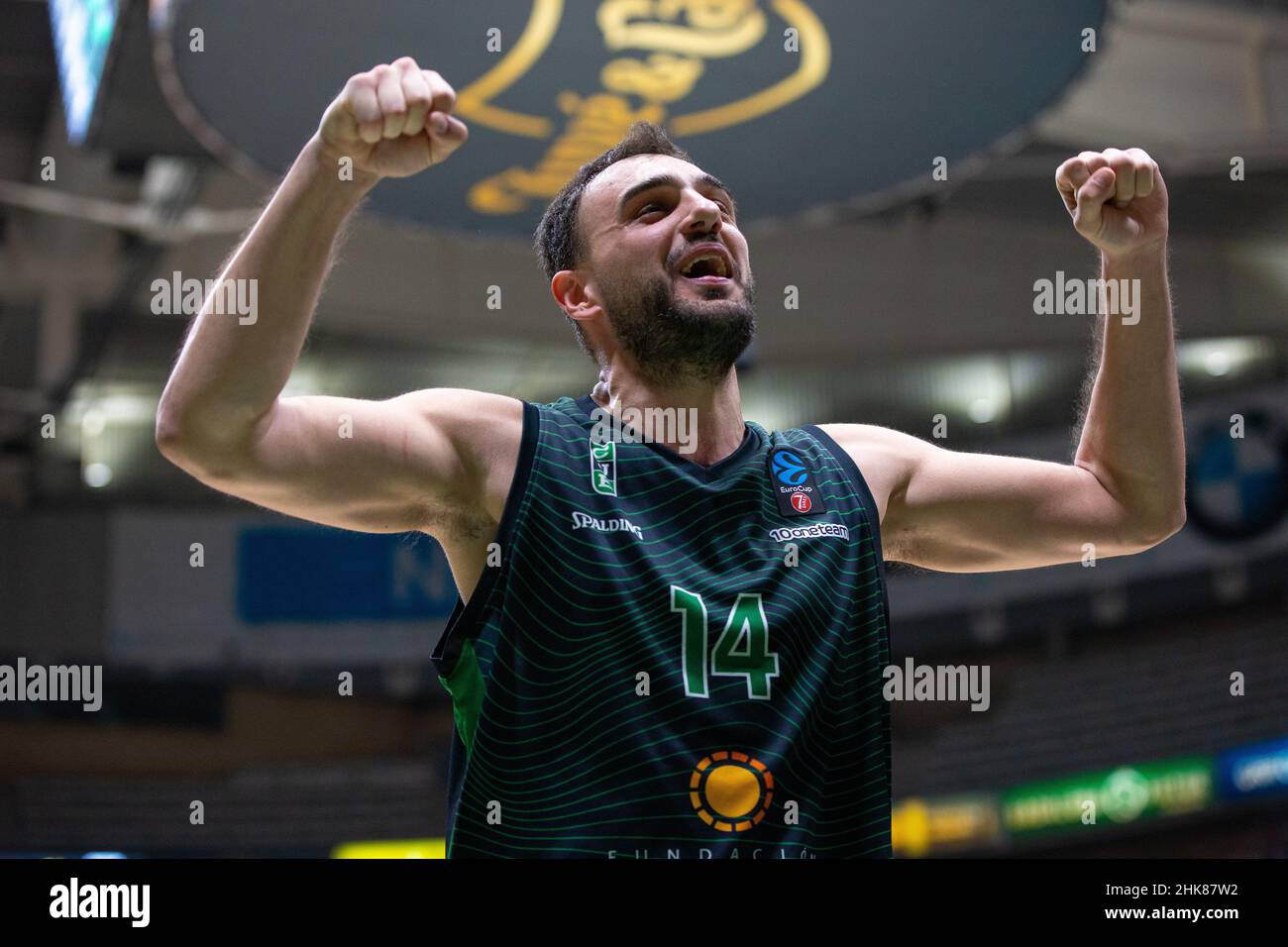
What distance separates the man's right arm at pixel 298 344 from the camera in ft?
6.08

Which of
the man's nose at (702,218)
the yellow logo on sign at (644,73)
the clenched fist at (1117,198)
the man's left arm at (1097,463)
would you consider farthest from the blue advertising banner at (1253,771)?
the man's nose at (702,218)

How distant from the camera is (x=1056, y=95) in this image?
5.13 m

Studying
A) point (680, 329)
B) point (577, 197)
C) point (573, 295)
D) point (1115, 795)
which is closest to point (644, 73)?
point (577, 197)

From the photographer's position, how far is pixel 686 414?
2.42 metres

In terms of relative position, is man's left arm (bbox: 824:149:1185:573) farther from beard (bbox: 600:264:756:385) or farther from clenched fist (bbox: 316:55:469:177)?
clenched fist (bbox: 316:55:469:177)

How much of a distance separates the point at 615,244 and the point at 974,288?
40.9 ft

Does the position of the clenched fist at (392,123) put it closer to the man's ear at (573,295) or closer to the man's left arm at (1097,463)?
the man's ear at (573,295)

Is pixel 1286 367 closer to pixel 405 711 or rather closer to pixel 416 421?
pixel 405 711

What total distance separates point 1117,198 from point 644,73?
309 cm

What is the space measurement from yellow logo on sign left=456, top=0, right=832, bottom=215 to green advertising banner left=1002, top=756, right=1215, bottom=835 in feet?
33.4

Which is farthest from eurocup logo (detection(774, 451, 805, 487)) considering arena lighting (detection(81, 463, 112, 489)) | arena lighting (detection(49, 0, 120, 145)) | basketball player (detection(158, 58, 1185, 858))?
arena lighting (detection(81, 463, 112, 489))

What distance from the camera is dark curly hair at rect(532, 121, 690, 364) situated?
8.66 ft

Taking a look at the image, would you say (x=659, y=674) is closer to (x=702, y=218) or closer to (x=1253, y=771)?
(x=702, y=218)
